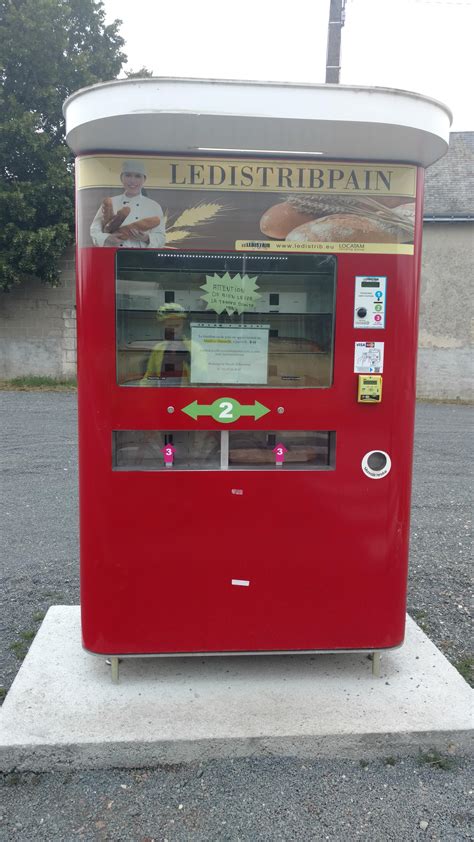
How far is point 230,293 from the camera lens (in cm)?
272

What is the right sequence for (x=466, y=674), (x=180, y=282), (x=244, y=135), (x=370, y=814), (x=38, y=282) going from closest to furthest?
(x=370, y=814), (x=244, y=135), (x=180, y=282), (x=466, y=674), (x=38, y=282)

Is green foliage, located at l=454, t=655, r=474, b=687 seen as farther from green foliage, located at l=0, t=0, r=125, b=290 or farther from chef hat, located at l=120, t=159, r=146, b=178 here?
green foliage, located at l=0, t=0, r=125, b=290

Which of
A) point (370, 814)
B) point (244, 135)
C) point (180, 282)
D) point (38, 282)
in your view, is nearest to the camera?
point (370, 814)

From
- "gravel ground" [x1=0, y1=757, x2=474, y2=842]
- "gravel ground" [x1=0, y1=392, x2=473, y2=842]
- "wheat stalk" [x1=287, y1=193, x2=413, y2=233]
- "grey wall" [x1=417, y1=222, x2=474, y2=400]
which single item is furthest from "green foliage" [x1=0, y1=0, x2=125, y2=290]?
"gravel ground" [x1=0, y1=757, x2=474, y2=842]

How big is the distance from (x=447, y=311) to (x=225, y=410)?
51.1 feet

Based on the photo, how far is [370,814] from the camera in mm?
2248

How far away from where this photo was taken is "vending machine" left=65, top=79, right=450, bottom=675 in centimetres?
259

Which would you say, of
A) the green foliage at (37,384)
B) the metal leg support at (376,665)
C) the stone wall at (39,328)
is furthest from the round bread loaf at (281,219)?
the stone wall at (39,328)

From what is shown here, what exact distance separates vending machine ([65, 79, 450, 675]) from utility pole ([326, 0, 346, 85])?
7.51 metres

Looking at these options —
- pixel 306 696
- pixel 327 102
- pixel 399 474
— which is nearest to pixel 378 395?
pixel 399 474

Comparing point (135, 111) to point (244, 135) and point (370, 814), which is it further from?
point (370, 814)

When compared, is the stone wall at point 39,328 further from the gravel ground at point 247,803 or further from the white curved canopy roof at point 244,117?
the gravel ground at point 247,803

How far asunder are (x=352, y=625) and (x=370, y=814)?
775mm

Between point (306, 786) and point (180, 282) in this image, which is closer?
point (306, 786)
